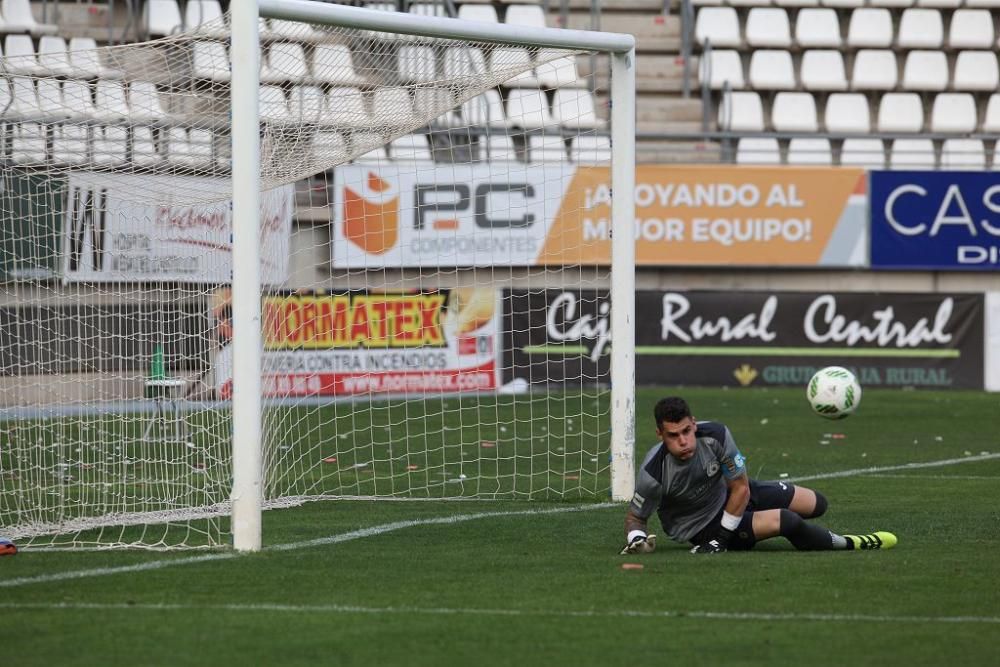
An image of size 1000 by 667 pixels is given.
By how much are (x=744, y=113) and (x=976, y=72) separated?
167 inches

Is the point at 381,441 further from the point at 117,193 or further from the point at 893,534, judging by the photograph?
the point at 893,534

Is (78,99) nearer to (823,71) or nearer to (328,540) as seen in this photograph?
(328,540)

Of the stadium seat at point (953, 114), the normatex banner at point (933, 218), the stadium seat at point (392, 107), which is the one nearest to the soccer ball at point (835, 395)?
the stadium seat at point (392, 107)

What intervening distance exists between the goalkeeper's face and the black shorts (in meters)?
0.49

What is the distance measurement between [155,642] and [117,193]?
6568mm

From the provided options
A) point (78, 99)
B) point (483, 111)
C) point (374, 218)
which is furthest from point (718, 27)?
point (78, 99)

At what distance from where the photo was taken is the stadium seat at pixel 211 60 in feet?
29.7

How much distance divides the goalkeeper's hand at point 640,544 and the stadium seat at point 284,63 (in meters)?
4.35

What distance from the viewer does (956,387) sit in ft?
73.2

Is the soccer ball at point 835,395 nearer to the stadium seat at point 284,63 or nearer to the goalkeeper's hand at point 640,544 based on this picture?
the goalkeeper's hand at point 640,544

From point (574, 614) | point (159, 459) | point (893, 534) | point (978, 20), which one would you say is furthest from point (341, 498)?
point (978, 20)

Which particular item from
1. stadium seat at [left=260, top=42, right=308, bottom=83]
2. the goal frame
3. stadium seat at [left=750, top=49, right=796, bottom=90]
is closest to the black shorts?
the goal frame

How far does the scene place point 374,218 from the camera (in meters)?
22.1

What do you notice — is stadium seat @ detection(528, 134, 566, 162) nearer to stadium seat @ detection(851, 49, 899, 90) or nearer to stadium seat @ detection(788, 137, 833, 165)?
stadium seat @ detection(788, 137, 833, 165)
